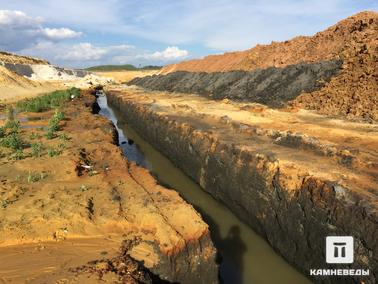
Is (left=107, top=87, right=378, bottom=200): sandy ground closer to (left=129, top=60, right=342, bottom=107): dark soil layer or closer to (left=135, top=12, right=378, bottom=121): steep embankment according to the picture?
(left=135, top=12, right=378, bottom=121): steep embankment

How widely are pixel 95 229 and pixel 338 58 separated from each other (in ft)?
57.1

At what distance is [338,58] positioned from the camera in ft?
66.0

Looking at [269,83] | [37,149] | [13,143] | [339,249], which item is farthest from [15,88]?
[339,249]

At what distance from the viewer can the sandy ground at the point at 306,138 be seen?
27.3 feet

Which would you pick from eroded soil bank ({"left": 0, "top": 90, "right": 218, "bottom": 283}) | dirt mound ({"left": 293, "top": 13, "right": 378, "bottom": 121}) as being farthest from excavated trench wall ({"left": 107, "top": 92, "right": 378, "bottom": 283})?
dirt mound ({"left": 293, "top": 13, "right": 378, "bottom": 121})

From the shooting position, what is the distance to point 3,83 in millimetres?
42594

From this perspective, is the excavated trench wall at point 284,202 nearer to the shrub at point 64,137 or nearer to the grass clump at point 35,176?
the shrub at point 64,137

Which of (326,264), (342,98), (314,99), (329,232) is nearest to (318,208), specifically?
(329,232)

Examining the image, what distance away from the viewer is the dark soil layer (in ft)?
64.6

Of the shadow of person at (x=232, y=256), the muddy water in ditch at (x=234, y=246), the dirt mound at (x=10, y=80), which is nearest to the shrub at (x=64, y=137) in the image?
the muddy water in ditch at (x=234, y=246)

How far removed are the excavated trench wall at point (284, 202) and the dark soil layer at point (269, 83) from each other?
8.36m

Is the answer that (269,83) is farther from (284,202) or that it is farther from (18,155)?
(18,155)

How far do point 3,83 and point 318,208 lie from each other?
4272 centimetres

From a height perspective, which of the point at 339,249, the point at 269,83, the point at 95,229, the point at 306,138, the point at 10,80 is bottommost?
the point at 339,249
